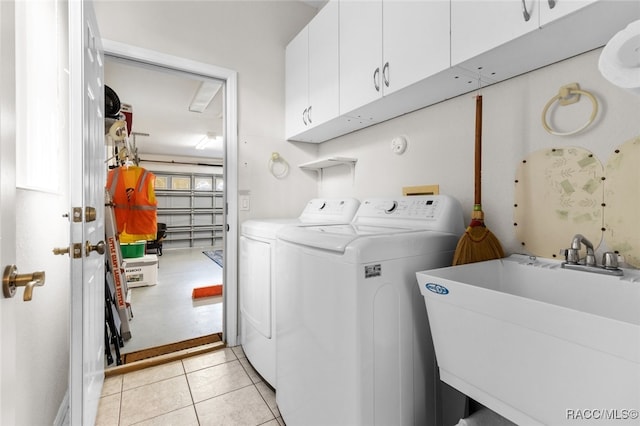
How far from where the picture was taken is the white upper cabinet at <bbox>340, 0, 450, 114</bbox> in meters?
1.25

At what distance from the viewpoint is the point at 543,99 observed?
1.23m

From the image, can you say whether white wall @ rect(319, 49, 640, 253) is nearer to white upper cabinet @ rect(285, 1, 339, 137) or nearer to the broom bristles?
the broom bristles

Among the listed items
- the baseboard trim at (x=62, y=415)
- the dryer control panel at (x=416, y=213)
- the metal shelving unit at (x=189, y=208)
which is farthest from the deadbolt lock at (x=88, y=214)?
the metal shelving unit at (x=189, y=208)

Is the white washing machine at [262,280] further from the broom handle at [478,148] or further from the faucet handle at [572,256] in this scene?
the faucet handle at [572,256]

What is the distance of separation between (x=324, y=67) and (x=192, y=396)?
88.8 inches

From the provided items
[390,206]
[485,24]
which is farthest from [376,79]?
[390,206]

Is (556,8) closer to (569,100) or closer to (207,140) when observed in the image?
(569,100)

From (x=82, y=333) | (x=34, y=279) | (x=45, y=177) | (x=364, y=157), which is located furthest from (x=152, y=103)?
(x=34, y=279)

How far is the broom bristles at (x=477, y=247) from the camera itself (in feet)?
4.00

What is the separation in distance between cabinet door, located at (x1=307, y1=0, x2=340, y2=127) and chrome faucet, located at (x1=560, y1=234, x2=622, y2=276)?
1379 mm

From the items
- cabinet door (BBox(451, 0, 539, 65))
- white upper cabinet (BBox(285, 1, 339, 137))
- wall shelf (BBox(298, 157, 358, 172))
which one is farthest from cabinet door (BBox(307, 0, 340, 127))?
cabinet door (BBox(451, 0, 539, 65))

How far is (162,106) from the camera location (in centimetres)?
422

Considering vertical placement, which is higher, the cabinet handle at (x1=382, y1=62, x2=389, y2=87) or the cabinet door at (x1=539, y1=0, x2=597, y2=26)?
the cabinet handle at (x1=382, y1=62, x2=389, y2=87)

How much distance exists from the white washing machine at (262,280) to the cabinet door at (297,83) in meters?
0.68
